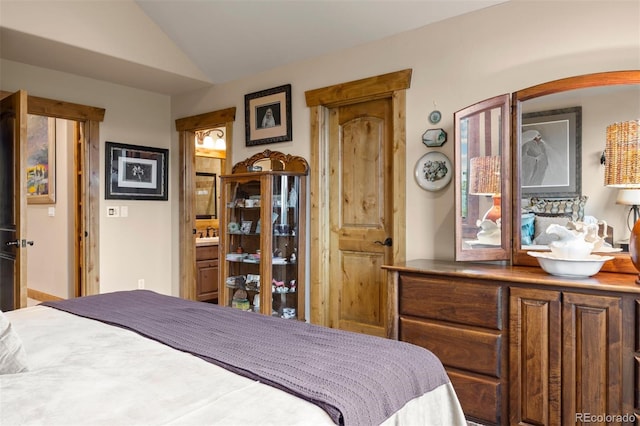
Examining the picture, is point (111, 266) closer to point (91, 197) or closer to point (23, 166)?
point (91, 197)

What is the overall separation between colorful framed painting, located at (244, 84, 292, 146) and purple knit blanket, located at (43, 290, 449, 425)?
93.1 inches

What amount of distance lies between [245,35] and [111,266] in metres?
2.70

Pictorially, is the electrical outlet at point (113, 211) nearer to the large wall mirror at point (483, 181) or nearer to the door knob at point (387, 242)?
the door knob at point (387, 242)

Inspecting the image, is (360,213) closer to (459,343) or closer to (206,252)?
(459,343)

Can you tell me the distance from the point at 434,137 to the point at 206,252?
310 cm

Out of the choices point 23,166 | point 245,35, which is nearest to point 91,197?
point 23,166

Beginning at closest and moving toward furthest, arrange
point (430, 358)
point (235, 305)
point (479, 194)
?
point (430, 358)
point (479, 194)
point (235, 305)

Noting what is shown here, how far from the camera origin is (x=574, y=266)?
2113mm

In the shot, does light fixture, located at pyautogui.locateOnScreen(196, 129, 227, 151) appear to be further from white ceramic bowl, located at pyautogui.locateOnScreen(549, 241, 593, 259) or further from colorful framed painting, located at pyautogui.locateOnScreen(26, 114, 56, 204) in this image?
white ceramic bowl, located at pyautogui.locateOnScreen(549, 241, 593, 259)

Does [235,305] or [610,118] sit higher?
[610,118]

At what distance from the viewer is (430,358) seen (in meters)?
1.41

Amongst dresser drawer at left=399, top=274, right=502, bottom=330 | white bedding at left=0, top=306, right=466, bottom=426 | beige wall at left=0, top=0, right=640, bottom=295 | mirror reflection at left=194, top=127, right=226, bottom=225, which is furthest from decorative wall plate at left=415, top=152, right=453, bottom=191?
mirror reflection at left=194, top=127, right=226, bottom=225

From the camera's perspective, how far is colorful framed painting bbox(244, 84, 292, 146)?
3.88 m

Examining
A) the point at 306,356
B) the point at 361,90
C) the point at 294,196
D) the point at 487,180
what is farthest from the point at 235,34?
the point at 306,356
